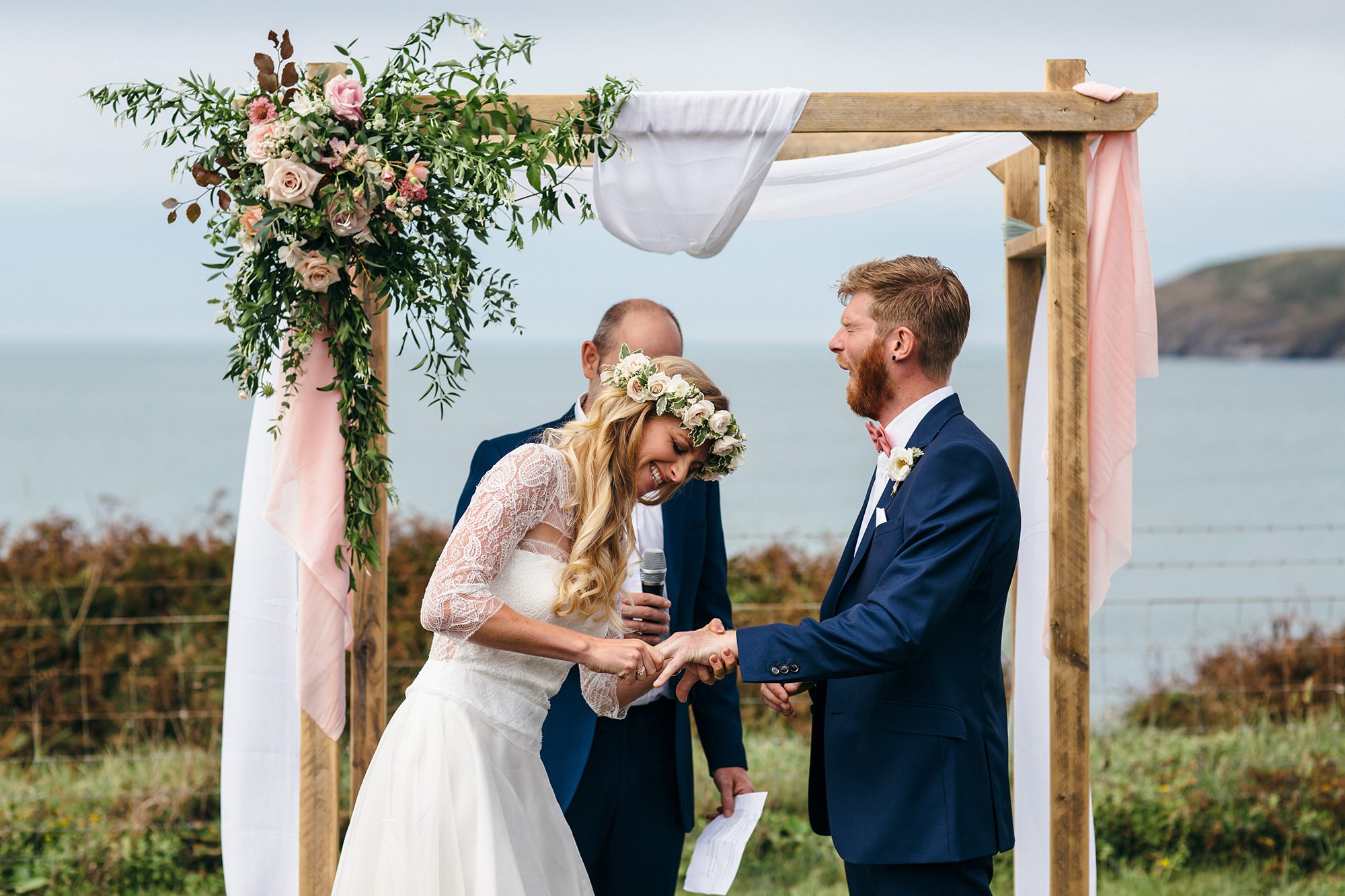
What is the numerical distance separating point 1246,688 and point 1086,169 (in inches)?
160

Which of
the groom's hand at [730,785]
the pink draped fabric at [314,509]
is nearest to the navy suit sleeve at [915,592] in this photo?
the groom's hand at [730,785]

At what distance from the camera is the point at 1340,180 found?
31875 mm

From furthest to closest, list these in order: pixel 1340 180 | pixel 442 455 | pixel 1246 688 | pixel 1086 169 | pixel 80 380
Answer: pixel 80 380, pixel 1340 180, pixel 442 455, pixel 1246 688, pixel 1086 169

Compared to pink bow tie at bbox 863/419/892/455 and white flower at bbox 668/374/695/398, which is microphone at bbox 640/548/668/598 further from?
pink bow tie at bbox 863/419/892/455

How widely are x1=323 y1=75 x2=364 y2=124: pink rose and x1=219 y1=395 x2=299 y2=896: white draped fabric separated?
2.89 feet

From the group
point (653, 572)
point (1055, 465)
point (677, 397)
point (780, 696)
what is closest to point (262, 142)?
point (677, 397)

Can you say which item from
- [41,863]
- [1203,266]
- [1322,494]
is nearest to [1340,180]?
[1203,266]

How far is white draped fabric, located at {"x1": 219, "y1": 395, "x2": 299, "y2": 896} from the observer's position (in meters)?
3.56

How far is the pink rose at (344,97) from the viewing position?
3.10 metres

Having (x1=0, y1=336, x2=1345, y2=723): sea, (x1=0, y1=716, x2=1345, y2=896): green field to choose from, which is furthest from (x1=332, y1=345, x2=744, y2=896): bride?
(x1=0, y1=336, x2=1345, y2=723): sea

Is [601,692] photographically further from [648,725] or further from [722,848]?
→ [722,848]

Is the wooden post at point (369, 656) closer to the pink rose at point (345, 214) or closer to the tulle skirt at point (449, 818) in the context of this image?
the pink rose at point (345, 214)

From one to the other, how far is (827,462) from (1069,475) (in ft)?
87.8

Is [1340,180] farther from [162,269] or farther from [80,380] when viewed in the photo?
[80,380]
